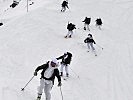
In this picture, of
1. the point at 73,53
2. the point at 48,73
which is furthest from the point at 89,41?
the point at 48,73

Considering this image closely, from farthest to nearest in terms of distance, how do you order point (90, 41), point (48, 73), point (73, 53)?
point (73, 53) < point (90, 41) < point (48, 73)

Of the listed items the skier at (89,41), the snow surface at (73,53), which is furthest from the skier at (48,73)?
the skier at (89,41)

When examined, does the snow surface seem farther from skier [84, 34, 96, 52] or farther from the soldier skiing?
skier [84, 34, 96, 52]

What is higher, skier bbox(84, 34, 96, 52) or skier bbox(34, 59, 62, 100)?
skier bbox(84, 34, 96, 52)

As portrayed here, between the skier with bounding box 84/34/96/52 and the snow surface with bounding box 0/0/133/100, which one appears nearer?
the snow surface with bounding box 0/0/133/100

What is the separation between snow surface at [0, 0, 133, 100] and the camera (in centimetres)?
1702

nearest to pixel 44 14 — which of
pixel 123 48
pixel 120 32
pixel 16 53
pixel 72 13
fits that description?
pixel 72 13

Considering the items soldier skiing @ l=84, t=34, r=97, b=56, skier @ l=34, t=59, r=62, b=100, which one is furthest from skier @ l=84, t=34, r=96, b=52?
skier @ l=34, t=59, r=62, b=100

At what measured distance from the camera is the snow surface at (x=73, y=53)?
→ 55.8ft

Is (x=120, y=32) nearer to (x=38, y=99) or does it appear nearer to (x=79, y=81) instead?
(x=79, y=81)

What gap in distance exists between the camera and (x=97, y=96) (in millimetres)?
17125

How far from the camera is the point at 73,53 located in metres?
25.2

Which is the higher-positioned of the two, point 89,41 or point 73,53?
point 89,41

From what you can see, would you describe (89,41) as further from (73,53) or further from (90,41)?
(73,53)
